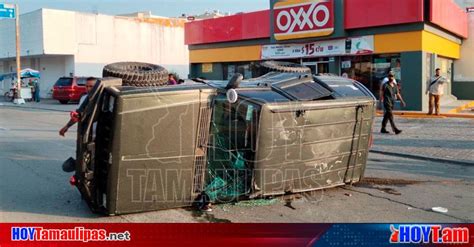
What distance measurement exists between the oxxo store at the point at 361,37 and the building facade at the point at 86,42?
51.7 ft

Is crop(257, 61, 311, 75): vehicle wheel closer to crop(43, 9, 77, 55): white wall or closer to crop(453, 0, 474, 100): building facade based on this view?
crop(453, 0, 474, 100): building facade

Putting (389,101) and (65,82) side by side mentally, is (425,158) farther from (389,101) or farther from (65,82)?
(65,82)

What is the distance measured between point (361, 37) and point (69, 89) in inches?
684

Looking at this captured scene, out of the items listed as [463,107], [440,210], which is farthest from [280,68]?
[463,107]

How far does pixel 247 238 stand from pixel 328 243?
0.72 meters

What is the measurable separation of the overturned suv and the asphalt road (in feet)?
0.58

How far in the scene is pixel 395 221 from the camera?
522 centimetres

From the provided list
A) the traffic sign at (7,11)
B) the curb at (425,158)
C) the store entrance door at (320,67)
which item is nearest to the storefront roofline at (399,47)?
the store entrance door at (320,67)

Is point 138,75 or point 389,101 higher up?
point 138,75

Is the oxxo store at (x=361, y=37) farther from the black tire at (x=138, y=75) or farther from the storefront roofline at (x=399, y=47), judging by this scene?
the black tire at (x=138, y=75)

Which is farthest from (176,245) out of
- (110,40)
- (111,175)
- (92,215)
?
(110,40)

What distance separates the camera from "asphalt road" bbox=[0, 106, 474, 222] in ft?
17.5

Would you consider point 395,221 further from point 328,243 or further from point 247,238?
point 247,238

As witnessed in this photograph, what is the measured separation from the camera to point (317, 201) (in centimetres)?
599
